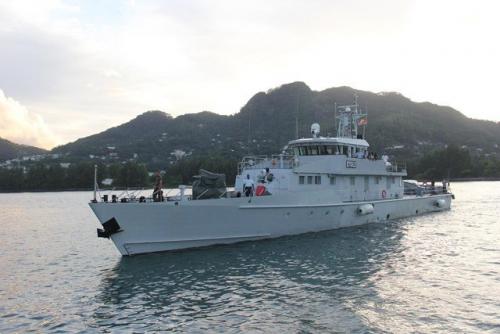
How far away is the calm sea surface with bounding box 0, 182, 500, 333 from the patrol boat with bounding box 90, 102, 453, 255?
77cm

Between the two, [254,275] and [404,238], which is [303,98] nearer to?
[404,238]

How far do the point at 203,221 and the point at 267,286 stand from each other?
245 inches

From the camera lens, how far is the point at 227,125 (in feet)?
497

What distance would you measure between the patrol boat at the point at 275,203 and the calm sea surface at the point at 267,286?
0.77 meters

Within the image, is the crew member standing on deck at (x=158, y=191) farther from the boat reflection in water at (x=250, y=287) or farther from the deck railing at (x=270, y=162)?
the deck railing at (x=270, y=162)

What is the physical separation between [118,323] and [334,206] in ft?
53.0

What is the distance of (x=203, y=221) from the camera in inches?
778

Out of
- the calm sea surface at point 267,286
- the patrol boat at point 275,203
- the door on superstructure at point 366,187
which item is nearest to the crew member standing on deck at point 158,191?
the patrol boat at point 275,203

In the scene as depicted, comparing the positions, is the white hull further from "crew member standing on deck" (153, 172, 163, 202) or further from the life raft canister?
"crew member standing on deck" (153, 172, 163, 202)

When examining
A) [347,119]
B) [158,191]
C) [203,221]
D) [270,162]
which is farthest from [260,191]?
[347,119]

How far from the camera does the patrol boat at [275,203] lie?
737 inches

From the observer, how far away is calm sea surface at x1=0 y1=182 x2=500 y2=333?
11.2 meters

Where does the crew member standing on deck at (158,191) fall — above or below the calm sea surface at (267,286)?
above

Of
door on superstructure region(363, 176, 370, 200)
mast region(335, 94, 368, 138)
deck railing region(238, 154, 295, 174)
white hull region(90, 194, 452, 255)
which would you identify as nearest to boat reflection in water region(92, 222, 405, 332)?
white hull region(90, 194, 452, 255)
